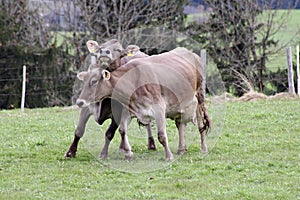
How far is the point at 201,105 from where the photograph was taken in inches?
487

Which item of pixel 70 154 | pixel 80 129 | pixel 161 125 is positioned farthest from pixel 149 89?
pixel 70 154

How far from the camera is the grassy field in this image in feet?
29.4

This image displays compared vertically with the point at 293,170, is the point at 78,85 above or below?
above

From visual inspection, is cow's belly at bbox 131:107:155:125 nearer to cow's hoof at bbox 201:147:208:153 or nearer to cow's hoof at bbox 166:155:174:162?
cow's hoof at bbox 166:155:174:162

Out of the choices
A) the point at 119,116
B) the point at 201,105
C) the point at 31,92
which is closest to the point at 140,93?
the point at 119,116

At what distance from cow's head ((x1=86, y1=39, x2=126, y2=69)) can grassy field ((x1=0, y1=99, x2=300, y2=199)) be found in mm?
1488

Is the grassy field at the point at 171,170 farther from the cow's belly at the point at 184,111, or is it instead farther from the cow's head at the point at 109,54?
the cow's head at the point at 109,54

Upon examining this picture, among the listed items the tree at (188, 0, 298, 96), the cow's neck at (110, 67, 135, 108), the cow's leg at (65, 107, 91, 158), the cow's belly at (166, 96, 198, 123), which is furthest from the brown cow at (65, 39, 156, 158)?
the tree at (188, 0, 298, 96)

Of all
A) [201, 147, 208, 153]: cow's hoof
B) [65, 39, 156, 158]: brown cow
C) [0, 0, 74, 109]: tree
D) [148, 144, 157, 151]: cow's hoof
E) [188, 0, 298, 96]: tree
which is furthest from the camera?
[188, 0, 298, 96]: tree

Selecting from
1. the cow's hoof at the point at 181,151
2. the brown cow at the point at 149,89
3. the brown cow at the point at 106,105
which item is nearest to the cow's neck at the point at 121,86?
the brown cow at the point at 149,89

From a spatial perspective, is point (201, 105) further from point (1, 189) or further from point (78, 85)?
point (1, 189)

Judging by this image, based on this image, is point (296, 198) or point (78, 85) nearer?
point (296, 198)

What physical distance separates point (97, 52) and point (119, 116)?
1047 mm

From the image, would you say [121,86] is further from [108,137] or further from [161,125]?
[108,137]
